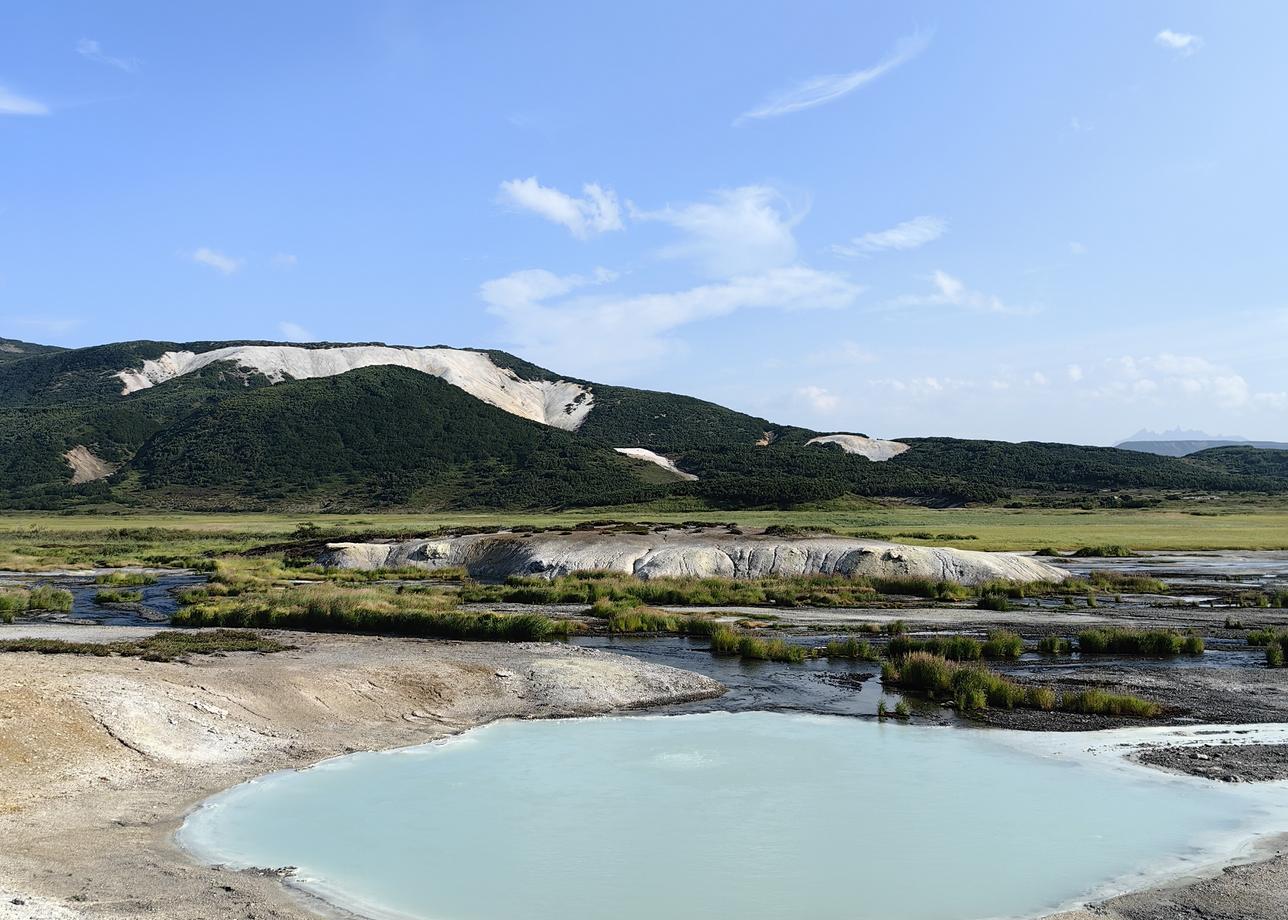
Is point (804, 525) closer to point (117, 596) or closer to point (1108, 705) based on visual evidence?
point (117, 596)

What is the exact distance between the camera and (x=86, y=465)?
174500 millimetres

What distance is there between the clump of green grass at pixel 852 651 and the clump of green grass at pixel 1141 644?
22.8 ft

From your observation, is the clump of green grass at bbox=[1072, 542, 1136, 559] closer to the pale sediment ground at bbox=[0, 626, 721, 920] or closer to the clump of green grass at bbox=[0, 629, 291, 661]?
the pale sediment ground at bbox=[0, 626, 721, 920]

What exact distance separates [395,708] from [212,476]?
15707 centimetres

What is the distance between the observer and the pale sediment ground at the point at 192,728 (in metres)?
11.3

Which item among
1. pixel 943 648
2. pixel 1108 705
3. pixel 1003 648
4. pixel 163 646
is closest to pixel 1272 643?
pixel 1003 648

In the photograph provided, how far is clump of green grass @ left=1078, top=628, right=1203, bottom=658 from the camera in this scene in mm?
30281

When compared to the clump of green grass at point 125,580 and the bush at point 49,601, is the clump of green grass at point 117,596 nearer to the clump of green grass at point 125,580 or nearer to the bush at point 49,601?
the bush at point 49,601

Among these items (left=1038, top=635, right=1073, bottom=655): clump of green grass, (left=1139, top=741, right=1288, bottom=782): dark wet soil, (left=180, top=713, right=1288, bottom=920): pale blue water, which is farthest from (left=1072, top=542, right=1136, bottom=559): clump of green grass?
(left=180, top=713, right=1288, bottom=920): pale blue water

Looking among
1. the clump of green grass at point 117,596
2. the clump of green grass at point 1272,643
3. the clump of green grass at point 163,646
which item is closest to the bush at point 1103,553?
the clump of green grass at point 1272,643

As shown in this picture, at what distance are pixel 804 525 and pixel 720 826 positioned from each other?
8313 cm

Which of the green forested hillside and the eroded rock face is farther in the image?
the green forested hillside

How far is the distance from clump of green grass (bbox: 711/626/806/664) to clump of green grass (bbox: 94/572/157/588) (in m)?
35.1

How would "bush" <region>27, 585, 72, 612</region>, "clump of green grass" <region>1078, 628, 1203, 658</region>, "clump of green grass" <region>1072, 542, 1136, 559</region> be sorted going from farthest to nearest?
"clump of green grass" <region>1072, 542, 1136, 559</region> < "bush" <region>27, 585, 72, 612</region> < "clump of green grass" <region>1078, 628, 1203, 658</region>
